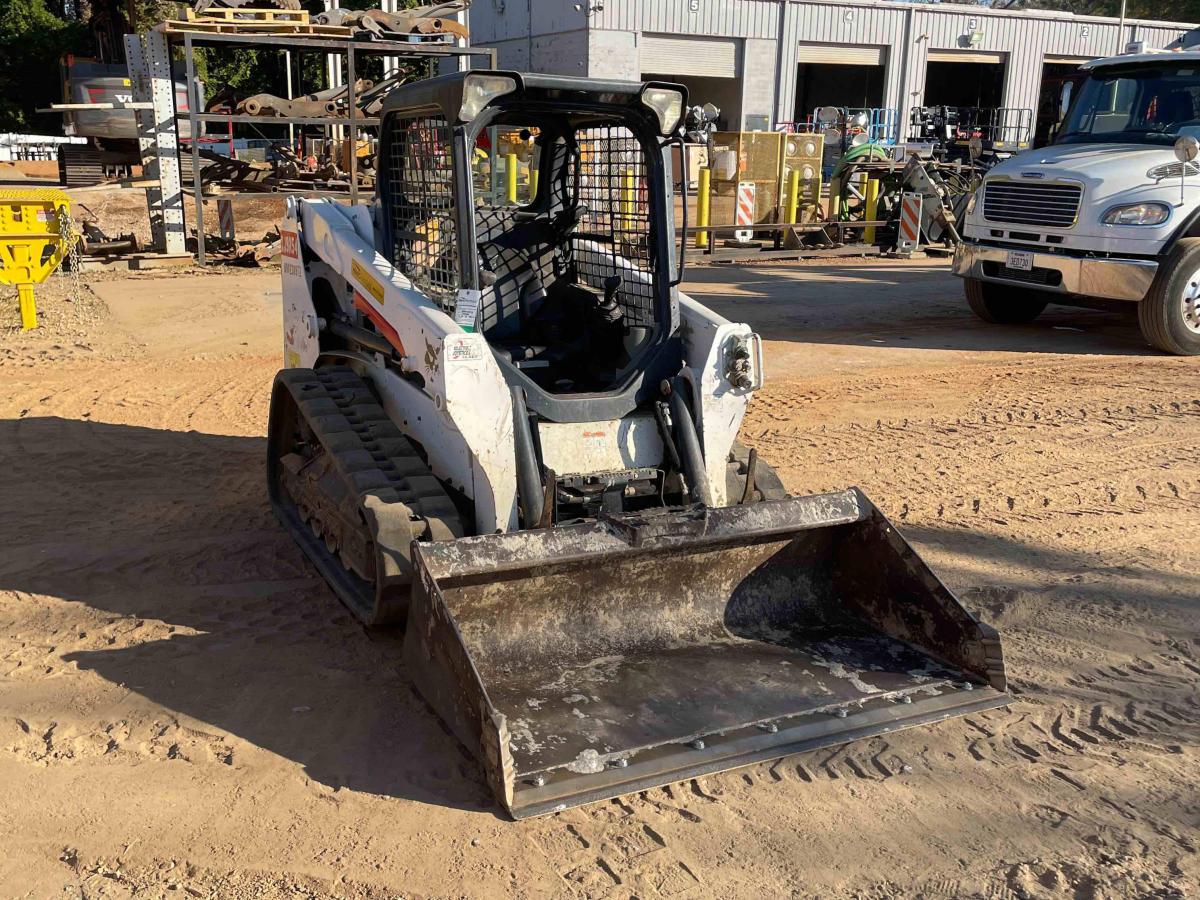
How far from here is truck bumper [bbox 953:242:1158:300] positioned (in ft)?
33.1

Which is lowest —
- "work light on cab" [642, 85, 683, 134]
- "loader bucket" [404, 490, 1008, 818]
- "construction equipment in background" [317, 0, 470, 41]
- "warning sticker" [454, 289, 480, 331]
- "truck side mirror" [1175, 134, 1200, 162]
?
"loader bucket" [404, 490, 1008, 818]

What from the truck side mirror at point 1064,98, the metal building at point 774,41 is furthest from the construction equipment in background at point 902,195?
the metal building at point 774,41

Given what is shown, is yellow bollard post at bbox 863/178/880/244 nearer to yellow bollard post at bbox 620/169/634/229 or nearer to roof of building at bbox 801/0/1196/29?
yellow bollard post at bbox 620/169/634/229

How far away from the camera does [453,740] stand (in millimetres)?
3895

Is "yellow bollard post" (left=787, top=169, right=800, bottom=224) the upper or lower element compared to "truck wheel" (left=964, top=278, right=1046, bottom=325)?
upper

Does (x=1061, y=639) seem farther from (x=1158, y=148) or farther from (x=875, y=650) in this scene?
(x=1158, y=148)

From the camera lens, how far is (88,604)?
16.1 feet

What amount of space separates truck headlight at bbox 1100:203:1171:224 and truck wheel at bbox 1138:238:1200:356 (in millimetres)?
295

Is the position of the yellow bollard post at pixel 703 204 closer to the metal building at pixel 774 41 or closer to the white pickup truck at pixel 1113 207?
the white pickup truck at pixel 1113 207

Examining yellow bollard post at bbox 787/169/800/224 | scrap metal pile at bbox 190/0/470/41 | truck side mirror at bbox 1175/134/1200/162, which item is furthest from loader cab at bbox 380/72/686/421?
yellow bollard post at bbox 787/169/800/224

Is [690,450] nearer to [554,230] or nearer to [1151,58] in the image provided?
[554,230]

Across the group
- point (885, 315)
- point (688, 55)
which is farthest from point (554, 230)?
point (688, 55)

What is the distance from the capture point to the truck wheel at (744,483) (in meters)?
4.98

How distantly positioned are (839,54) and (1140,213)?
25.0 meters
